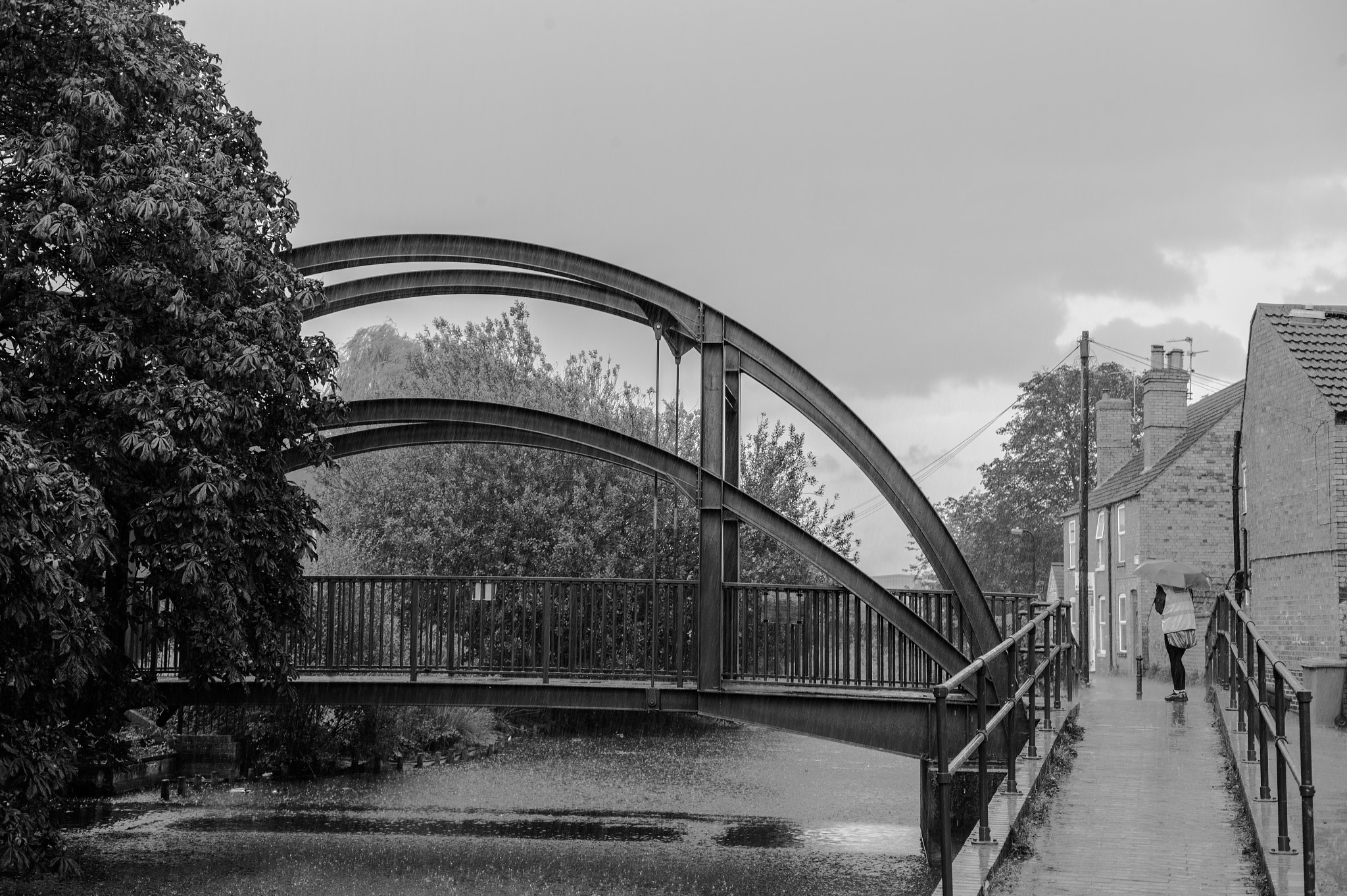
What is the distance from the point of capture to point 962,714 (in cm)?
1223

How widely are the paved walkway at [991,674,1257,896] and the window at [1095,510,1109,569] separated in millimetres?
26520

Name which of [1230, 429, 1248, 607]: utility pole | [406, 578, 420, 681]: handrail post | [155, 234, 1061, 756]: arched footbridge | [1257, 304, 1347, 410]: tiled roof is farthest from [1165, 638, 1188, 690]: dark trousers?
[406, 578, 420, 681]: handrail post

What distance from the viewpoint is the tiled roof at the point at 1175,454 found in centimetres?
3150

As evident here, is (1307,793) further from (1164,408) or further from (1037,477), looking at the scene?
(1037,477)

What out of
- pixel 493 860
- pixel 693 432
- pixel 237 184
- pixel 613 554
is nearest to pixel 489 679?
pixel 493 860

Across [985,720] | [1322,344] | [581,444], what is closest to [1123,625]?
[1322,344]

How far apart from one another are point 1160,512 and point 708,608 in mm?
21783

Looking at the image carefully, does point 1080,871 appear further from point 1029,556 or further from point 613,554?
point 1029,556

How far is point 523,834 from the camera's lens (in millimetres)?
14664

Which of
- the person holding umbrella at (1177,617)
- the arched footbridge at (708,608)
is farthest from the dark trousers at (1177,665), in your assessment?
the arched footbridge at (708,608)

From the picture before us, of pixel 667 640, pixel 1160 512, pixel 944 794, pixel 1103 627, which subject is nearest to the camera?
pixel 944 794

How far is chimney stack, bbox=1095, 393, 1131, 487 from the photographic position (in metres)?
40.7

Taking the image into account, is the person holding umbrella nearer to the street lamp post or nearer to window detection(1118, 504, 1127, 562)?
window detection(1118, 504, 1127, 562)

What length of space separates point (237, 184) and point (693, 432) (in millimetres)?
18697
